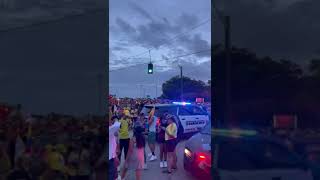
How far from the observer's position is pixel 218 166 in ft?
12.7

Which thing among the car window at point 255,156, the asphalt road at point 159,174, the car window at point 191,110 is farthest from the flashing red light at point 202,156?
the car window at point 191,110

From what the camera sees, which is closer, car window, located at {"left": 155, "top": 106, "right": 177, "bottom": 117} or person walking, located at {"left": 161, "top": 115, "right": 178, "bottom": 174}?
person walking, located at {"left": 161, "top": 115, "right": 178, "bottom": 174}

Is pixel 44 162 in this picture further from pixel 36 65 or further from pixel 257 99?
pixel 257 99

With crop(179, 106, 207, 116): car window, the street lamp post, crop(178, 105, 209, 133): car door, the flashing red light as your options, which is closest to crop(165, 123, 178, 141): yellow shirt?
the flashing red light

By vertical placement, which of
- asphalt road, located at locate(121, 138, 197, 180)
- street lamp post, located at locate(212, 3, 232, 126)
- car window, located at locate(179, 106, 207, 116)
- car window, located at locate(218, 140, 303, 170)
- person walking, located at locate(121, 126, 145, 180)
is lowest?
asphalt road, located at locate(121, 138, 197, 180)

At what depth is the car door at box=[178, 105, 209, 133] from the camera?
10153mm

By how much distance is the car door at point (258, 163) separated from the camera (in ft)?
12.5

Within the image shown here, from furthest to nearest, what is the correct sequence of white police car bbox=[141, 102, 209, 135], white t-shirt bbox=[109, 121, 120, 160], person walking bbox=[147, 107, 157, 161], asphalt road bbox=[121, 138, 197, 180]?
white police car bbox=[141, 102, 209, 135] → person walking bbox=[147, 107, 157, 161] → asphalt road bbox=[121, 138, 197, 180] → white t-shirt bbox=[109, 121, 120, 160]

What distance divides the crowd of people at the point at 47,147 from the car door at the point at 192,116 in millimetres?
6199

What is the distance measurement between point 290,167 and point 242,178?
0.44m

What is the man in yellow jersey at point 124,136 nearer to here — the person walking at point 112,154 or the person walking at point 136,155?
the person walking at point 136,155

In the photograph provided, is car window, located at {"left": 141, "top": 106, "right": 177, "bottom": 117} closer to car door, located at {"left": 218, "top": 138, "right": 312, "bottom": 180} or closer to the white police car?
the white police car

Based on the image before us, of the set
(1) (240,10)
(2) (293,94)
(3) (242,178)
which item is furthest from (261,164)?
(1) (240,10)

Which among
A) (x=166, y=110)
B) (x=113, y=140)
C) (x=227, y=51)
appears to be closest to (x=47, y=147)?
(x=113, y=140)
